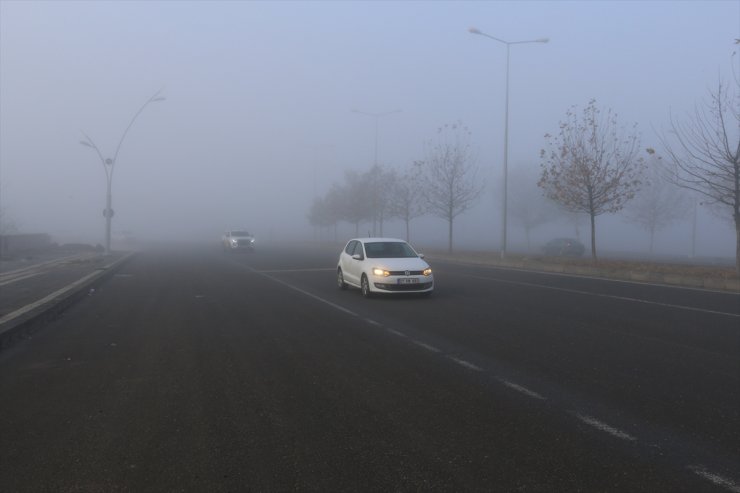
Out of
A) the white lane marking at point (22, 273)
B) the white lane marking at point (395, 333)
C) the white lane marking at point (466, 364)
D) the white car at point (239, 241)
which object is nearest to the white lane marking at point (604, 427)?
the white lane marking at point (466, 364)

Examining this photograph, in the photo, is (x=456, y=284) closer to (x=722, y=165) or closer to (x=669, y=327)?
(x=669, y=327)

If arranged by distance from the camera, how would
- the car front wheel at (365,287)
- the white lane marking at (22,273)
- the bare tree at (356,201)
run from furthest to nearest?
1. the bare tree at (356,201)
2. the white lane marking at (22,273)
3. the car front wheel at (365,287)

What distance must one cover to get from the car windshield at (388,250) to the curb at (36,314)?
23.0 ft

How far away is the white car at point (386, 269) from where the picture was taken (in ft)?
46.1

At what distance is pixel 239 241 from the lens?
48562mm

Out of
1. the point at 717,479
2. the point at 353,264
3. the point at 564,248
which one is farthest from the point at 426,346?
the point at 564,248

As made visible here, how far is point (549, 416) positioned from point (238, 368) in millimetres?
3674

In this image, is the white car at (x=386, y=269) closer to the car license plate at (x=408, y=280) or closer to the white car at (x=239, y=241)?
the car license plate at (x=408, y=280)

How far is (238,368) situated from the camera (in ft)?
23.6

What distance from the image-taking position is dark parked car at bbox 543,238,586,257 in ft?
129

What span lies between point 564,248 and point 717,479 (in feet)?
123

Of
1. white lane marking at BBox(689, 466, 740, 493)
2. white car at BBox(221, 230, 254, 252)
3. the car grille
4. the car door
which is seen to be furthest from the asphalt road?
white car at BBox(221, 230, 254, 252)

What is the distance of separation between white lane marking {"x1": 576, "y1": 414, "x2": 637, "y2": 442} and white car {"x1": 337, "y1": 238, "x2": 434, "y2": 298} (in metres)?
8.87

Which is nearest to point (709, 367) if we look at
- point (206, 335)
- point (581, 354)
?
point (581, 354)
